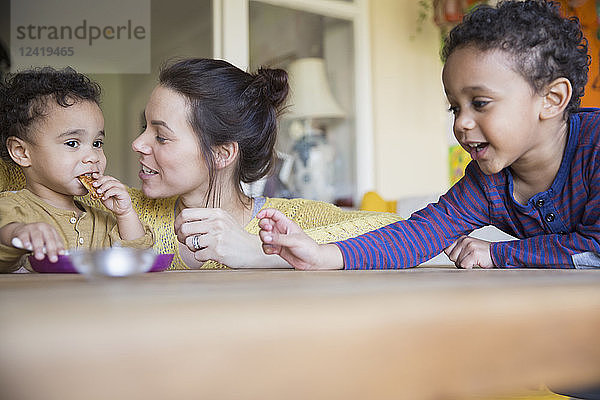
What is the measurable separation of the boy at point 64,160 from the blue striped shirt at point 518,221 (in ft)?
1.78

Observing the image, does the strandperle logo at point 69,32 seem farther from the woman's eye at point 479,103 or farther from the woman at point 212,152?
the woman's eye at point 479,103

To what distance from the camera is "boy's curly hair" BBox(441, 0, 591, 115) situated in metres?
1.08

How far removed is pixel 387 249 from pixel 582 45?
0.59 m

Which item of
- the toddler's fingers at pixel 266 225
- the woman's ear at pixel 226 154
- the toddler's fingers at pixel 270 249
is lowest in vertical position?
the toddler's fingers at pixel 270 249

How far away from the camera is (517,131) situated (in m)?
1.05

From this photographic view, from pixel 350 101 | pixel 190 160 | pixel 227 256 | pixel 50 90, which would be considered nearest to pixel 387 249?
pixel 227 256

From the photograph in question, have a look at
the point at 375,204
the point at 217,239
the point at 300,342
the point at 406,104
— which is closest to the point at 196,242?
the point at 217,239

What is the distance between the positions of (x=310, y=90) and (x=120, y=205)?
2.78 m

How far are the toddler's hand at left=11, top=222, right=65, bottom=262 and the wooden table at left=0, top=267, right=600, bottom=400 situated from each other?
0.46 metres

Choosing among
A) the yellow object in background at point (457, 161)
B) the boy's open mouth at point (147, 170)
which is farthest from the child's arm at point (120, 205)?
the yellow object in background at point (457, 161)

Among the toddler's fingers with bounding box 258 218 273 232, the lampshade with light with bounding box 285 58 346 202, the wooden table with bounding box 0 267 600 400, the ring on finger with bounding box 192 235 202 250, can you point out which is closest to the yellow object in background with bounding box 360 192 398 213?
the lampshade with light with bounding box 285 58 346 202

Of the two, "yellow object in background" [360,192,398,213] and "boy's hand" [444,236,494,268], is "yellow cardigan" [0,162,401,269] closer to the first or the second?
"boy's hand" [444,236,494,268]

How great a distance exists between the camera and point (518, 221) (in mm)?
1197

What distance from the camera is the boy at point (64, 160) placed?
1309mm
